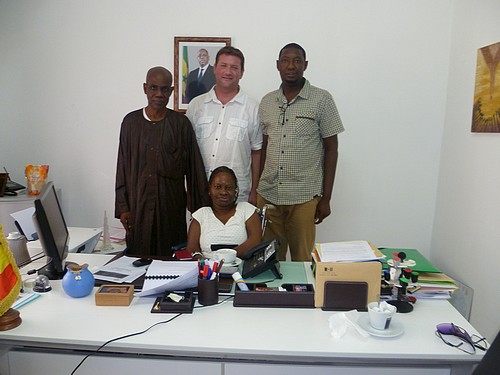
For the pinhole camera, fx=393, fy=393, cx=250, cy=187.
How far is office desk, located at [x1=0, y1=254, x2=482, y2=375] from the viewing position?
1.25 m

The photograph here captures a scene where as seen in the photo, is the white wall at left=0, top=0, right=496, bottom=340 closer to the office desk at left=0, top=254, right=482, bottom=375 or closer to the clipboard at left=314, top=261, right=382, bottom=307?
the clipboard at left=314, top=261, right=382, bottom=307

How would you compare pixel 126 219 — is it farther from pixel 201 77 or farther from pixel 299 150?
pixel 201 77

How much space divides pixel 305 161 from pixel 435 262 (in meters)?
1.59

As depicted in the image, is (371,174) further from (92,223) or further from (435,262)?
(92,223)

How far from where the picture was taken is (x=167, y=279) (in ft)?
5.12

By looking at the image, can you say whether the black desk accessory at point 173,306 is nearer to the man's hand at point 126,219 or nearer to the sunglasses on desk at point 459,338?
the sunglasses on desk at point 459,338

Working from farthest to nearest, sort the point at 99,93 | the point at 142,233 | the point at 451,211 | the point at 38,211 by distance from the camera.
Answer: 1. the point at 99,93
2. the point at 451,211
3. the point at 142,233
4. the point at 38,211

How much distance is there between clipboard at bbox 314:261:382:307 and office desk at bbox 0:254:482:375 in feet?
0.46

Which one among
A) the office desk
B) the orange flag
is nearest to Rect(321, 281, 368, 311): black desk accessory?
the office desk

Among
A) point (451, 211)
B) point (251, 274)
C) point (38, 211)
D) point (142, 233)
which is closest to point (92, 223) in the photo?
point (142, 233)

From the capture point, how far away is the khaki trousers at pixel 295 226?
2.52 metres

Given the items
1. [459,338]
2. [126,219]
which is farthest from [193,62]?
[459,338]

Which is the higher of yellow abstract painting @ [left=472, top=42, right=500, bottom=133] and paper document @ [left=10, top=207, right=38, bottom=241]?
yellow abstract painting @ [left=472, top=42, right=500, bottom=133]

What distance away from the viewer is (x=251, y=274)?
5.72 ft
